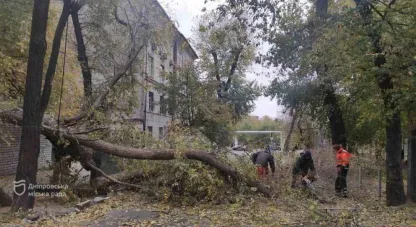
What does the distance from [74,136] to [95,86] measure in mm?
4466

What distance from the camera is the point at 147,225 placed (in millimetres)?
6441

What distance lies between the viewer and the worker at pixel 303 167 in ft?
34.9

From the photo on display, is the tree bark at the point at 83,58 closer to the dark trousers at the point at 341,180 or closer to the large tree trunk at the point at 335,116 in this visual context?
the dark trousers at the point at 341,180

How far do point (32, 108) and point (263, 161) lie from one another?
5958 millimetres

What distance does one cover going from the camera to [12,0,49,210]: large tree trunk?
754cm

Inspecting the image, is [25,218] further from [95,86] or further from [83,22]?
[83,22]

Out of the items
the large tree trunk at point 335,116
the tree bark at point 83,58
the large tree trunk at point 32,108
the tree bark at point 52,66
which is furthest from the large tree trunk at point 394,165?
the tree bark at point 83,58

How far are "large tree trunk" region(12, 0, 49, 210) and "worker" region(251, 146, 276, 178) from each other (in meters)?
5.40

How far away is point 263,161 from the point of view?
1070 centimetres

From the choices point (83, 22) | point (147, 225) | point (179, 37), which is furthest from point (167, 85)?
point (147, 225)

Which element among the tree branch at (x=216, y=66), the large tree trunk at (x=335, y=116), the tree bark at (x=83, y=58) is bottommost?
the large tree trunk at (x=335, y=116)

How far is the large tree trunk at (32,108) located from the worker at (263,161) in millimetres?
5405

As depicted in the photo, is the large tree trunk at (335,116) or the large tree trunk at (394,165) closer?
the large tree trunk at (394,165)

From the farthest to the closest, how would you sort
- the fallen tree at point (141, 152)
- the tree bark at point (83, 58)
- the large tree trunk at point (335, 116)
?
1. the large tree trunk at point (335, 116)
2. the tree bark at point (83, 58)
3. the fallen tree at point (141, 152)
